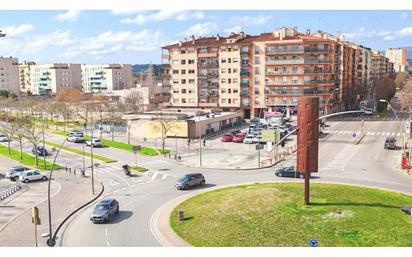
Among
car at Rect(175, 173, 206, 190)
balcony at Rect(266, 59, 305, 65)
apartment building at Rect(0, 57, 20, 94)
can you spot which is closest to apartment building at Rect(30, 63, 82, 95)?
apartment building at Rect(0, 57, 20, 94)

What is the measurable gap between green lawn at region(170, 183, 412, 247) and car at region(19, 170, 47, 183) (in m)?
16.8

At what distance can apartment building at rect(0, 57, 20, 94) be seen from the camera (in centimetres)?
16238

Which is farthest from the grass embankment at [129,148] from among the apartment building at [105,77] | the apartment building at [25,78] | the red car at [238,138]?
the apartment building at [25,78]

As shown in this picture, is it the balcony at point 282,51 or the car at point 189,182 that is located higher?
the balcony at point 282,51

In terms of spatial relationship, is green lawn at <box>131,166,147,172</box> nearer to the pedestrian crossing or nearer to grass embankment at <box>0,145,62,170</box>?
grass embankment at <box>0,145,62,170</box>

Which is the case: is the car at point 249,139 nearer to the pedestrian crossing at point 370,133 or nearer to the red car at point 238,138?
the red car at point 238,138

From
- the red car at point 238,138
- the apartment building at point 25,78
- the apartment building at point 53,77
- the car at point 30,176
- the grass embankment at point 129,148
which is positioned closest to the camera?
the car at point 30,176

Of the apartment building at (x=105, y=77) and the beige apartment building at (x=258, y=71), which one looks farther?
the apartment building at (x=105, y=77)

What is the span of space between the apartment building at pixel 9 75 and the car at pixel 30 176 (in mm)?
131834

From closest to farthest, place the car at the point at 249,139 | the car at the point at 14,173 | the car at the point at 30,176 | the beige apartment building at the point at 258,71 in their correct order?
the car at the point at 30,176, the car at the point at 14,173, the car at the point at 249,139, the beige apartment building at the point at 258,71

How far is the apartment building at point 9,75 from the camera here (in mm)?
162375

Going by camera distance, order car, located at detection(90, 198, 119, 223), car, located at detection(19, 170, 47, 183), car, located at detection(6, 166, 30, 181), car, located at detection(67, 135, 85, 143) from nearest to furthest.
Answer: car, located at detection(90, 198, 119, 223) < car, located at detection(19, 170, 47, 183) < car, located at detection(6, 166, 30, 181) < car, located at detection(67, 135, 85, 143)

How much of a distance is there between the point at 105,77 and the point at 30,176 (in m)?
145

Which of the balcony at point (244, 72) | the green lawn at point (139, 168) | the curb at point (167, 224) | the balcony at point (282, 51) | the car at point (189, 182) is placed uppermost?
the balcony at point (282, 51)
